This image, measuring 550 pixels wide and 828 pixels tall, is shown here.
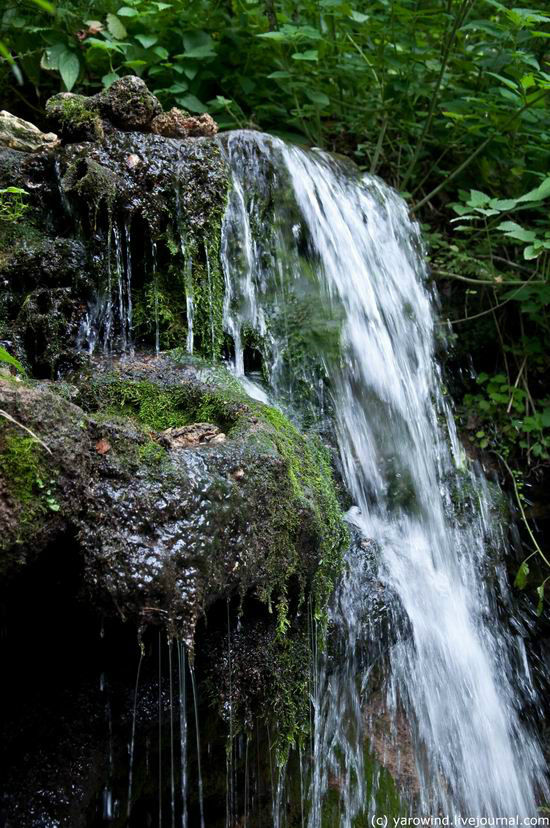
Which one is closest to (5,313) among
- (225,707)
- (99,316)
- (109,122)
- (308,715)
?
(99,316)

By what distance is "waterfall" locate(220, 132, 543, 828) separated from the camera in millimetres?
2963

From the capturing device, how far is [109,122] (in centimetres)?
339

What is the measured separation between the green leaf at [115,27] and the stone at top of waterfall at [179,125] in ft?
4.16

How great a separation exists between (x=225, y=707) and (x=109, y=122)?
272cm

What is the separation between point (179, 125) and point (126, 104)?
33 cm

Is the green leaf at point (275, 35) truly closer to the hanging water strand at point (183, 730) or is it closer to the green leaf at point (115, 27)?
the green leaf at point (115, 27)

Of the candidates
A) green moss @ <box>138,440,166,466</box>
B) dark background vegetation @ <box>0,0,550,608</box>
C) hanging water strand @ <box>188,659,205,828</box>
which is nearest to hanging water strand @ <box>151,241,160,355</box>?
green moss @ <box>138,440,166,466</box>

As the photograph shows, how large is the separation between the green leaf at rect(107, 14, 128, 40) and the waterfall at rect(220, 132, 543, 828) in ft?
4.53

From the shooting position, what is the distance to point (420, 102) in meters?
5.13

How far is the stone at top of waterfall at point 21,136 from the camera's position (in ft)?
11.6

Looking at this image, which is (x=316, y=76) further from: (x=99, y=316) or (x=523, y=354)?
(x=99, y=316)

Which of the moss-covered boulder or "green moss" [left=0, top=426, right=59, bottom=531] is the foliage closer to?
the moss-covered boulder

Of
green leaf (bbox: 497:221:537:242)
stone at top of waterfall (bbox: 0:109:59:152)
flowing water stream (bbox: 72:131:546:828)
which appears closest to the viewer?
flowing water stream (bbox: 72:131:546:828)

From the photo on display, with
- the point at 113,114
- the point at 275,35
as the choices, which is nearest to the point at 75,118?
the point at 113,114
